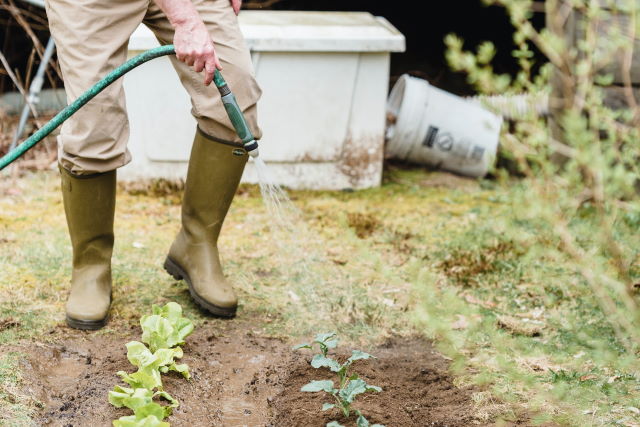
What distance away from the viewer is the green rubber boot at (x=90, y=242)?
2529 millimetres

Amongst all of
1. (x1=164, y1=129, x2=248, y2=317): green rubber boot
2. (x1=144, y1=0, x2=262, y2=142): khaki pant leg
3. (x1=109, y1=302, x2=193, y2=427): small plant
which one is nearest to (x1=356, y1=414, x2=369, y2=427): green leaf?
(x1=109, y1=302, x2=193, y2=427): small plant

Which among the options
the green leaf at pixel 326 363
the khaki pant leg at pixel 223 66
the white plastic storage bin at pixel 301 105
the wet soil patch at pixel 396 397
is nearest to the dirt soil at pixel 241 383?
the wet soil patch at pixel 396 397

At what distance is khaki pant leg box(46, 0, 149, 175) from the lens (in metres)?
2.34

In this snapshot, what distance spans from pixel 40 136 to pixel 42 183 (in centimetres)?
220

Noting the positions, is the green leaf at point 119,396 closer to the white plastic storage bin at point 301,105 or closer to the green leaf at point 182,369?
the green leaf at point 182,369

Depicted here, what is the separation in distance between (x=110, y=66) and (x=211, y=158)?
0.42m

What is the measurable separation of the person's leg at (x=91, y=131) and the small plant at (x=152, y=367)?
0.29 meters

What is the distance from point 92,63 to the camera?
235 centimetres

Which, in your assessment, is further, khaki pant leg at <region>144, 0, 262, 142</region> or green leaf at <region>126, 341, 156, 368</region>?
khaki pant leg at <region>144, 0, 262, 142</region>

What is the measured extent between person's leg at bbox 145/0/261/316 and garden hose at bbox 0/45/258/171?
30 cm

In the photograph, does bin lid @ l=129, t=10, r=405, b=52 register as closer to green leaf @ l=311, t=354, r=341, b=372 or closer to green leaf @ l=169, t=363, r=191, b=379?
green leaf @ l=169, t=363, r=191, b=379

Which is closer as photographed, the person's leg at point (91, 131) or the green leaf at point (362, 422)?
the green leaf at point (362, 422)

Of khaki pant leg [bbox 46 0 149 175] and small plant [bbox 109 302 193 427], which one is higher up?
khaki pant leg [bbox 46 0 149 175]

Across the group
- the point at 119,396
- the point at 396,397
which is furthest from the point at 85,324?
the point at 396,397
